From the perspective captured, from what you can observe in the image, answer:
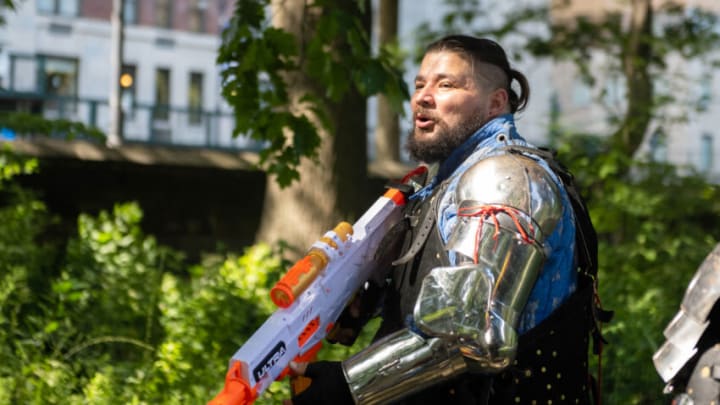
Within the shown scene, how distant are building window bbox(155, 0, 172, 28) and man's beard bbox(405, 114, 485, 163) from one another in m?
34.0

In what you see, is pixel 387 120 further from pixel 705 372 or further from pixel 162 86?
pixel 162 86

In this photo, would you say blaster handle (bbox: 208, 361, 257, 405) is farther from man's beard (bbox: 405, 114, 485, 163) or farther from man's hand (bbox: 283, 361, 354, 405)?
man's beard (bbox: 405, 114, 485, 163)

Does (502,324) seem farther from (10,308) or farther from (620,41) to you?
(620,41)

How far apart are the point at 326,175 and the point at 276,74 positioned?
1.64 meters

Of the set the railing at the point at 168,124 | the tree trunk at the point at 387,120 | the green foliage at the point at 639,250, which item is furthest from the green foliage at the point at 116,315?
the railing at the point at 168,124

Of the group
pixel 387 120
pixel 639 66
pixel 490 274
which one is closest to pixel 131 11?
pixel 387 120

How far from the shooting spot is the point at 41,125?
7.62 m

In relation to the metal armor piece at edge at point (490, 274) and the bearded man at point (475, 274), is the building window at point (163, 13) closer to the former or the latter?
the bearded man at point (475, 274)

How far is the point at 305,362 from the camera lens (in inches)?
114

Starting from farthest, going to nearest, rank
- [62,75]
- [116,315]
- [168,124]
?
[62,75]
[168,124]
[116,315]

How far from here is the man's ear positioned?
316cm

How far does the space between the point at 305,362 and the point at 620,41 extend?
1137 centimetres

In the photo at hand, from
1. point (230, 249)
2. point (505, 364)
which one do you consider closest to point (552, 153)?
point (505, 364)

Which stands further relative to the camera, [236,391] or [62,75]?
[62,75]
